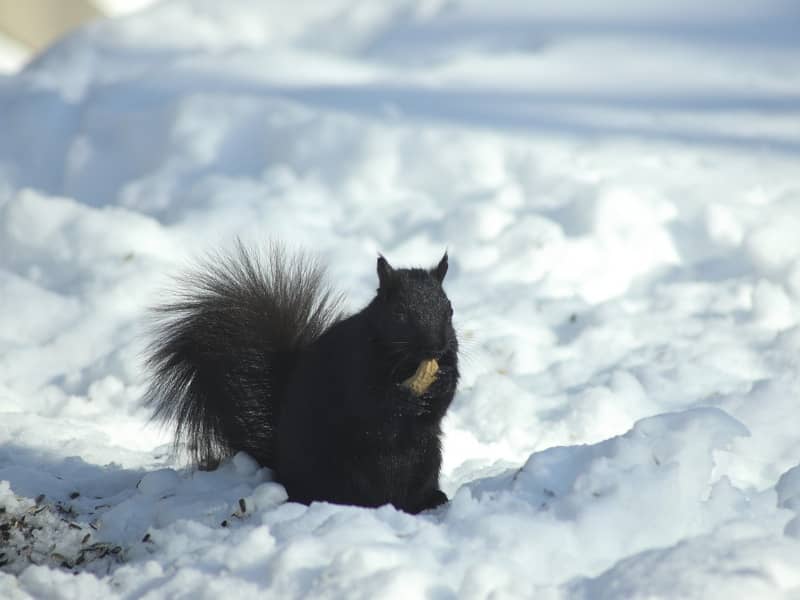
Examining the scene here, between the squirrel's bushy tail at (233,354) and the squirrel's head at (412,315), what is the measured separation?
0.42 metres

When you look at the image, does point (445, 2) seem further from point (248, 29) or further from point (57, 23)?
point (57, 23)

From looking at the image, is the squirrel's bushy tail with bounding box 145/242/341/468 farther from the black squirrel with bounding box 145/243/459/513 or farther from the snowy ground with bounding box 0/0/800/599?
the snowy ground with bounding box 0/0/800/599

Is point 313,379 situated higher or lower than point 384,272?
lower

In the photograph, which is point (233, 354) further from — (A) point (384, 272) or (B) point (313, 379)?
(A) point (384, 272)

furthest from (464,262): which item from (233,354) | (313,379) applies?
(313,379)

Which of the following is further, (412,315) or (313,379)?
(313,379)

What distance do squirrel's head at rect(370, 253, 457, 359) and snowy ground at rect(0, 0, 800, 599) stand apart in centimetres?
36

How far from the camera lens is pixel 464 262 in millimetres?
4770

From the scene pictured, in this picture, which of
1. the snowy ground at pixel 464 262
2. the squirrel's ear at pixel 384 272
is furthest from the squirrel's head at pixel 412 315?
the snowy ground at pixel 464 262

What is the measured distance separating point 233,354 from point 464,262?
1.71m

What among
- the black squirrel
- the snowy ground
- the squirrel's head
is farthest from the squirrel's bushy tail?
the squirrel's head

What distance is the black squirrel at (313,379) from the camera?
2.86m

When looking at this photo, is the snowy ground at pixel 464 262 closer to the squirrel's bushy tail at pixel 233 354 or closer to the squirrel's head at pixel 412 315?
the squirrel's bushy tail at pixel 233 354

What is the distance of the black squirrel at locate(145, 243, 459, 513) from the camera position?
2.86 m
